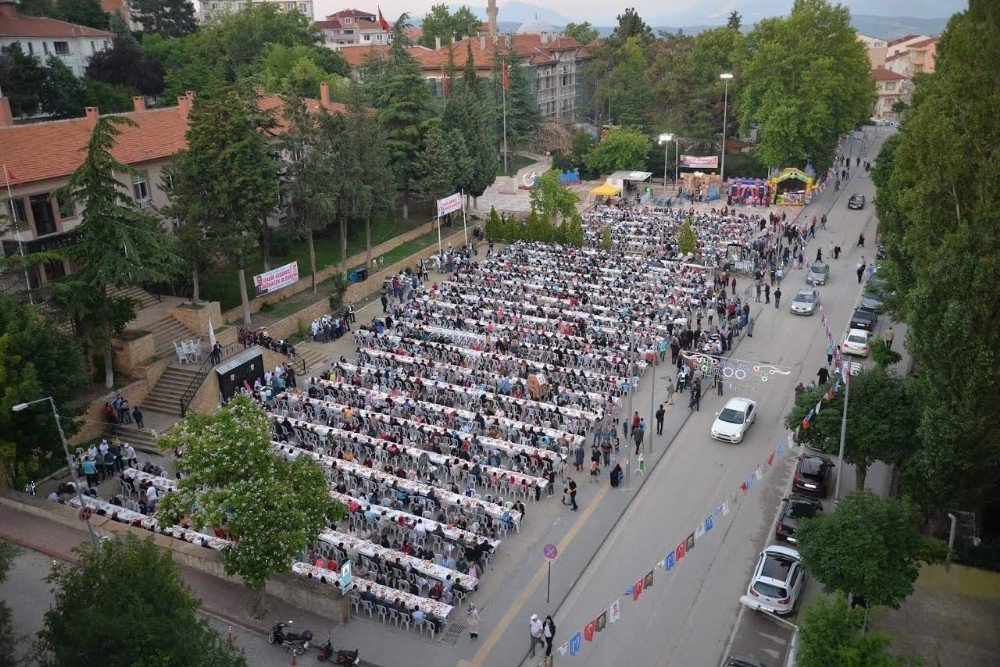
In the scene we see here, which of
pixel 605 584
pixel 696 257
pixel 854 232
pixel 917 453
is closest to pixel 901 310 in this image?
pixel 917 453

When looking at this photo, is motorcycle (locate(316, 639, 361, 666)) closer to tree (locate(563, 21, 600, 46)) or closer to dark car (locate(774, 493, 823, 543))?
dark car (locate(774, 493, 823, 543))

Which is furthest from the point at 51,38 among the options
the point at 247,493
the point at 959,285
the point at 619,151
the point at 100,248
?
the point at 959,285

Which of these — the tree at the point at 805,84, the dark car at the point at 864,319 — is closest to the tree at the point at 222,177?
the dark car at the point at 864,319

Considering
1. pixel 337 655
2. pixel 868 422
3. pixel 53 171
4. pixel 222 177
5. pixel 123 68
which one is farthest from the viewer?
pixel 123 68

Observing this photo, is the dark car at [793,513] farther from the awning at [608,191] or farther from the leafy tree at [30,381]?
the awning at [608,191]

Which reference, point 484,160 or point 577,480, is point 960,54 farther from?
point 484,160

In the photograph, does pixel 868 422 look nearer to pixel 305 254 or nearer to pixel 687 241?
pixel 687 241
